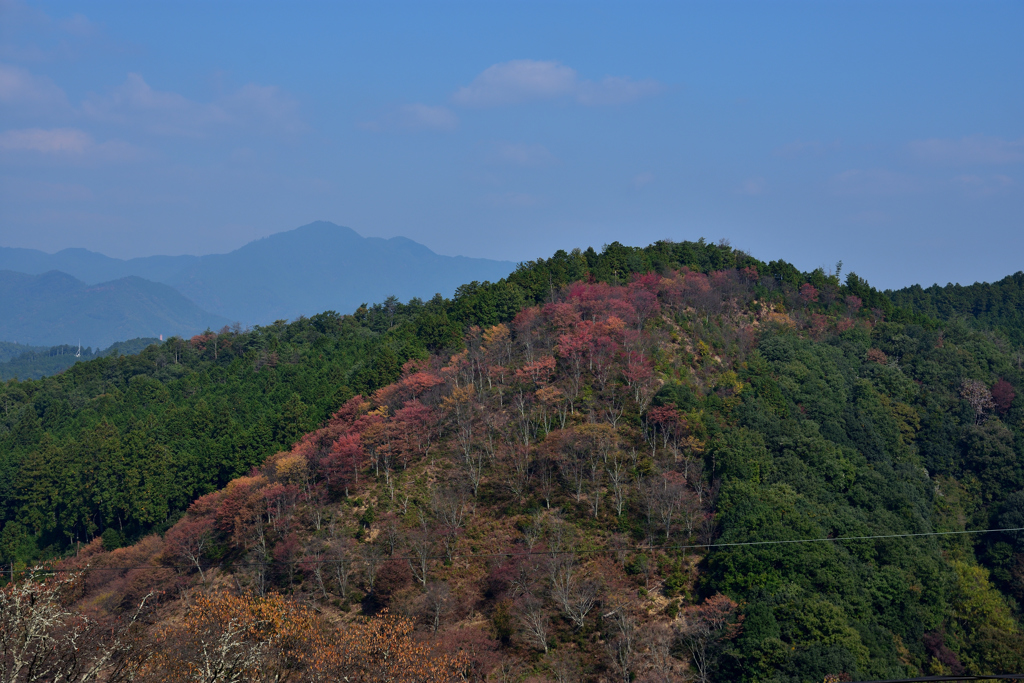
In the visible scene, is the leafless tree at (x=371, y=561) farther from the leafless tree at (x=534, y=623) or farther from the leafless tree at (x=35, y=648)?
the leafless tree at (x=35, y=648)

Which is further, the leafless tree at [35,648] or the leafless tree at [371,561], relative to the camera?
the leafless tree at [371,561]

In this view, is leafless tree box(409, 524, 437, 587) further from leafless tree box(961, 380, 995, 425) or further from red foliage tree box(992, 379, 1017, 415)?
red foliage tree box(992, 379, 1017, 415)

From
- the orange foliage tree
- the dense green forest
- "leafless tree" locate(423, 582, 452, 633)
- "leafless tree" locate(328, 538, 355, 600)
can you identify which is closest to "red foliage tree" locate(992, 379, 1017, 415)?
"leafless tree" locate(423, 582, 452, 633)

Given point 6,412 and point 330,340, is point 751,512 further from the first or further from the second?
point 6,412

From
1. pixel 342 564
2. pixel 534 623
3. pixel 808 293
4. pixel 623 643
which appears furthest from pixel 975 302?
pixel 342 564

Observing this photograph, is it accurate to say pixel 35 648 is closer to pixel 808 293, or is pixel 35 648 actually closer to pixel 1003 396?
pixel 1003 396

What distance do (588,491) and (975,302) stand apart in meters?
55.5

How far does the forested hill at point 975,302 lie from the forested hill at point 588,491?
1329cm

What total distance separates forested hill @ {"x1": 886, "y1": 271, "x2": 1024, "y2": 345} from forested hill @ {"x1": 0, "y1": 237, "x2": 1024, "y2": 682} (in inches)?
523

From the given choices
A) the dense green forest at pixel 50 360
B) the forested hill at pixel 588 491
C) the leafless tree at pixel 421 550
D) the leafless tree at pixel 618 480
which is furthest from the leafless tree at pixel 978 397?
the dense green forest at pixel 50 360

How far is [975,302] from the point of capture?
214ft

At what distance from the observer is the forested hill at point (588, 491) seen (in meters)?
23.0

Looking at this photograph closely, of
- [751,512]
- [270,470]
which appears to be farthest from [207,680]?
[270,470]

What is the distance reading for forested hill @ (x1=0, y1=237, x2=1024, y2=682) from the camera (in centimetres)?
2302
